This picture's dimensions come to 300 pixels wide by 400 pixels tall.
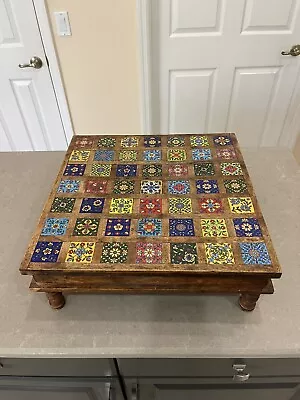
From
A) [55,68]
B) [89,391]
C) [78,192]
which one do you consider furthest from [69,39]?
[89,391]

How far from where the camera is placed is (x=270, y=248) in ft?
2.08

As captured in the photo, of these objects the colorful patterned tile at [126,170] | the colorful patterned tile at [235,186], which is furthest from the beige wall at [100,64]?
the colorful patterned tile at [235,186]

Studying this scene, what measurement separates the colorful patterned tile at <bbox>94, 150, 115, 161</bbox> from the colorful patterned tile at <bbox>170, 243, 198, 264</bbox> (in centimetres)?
35

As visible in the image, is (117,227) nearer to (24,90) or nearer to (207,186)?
(207,186)

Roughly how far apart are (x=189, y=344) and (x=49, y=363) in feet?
1.07

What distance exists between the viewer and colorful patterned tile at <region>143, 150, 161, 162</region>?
0.89 meters

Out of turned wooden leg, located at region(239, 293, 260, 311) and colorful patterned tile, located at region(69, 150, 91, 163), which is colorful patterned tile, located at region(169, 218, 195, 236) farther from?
colorful patterned tile, located at region(69, 150, 91, 163)

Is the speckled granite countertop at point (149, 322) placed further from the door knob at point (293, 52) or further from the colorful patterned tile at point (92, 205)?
the door knob at point (293, 52)

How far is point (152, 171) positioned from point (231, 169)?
0.20 meters

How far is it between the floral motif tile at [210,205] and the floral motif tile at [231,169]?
0.11 meters

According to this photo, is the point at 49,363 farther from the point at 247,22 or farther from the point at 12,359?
the point at 247,22

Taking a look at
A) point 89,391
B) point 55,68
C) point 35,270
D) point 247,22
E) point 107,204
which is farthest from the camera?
point 55,68

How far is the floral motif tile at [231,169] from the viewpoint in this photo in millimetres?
818

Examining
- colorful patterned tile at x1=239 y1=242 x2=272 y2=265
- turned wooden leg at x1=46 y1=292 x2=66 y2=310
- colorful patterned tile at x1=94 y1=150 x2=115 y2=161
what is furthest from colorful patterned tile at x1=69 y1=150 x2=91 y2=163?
colorful patterned tile at x1=239 y1=242 x2=272 y2=265
